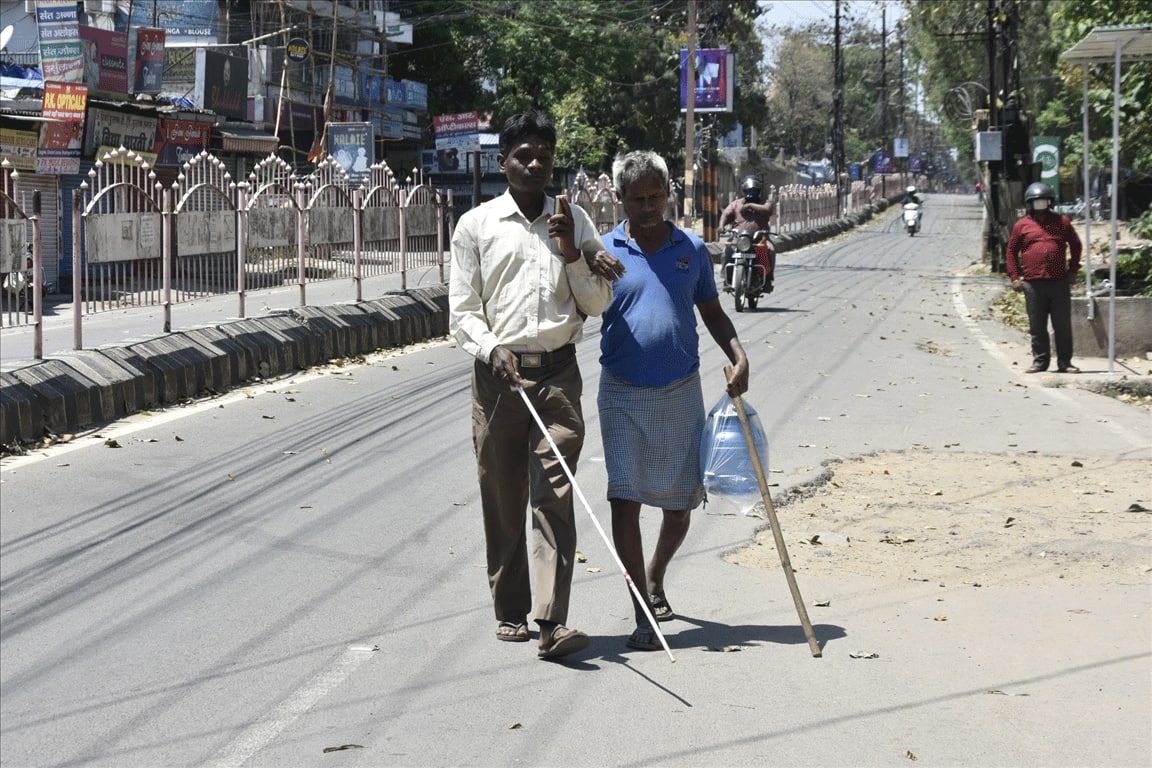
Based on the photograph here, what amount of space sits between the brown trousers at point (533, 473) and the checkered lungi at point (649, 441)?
186mm

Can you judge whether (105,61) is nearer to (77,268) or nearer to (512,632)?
(77,268)

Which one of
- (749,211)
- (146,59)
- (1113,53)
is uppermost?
(146,59)

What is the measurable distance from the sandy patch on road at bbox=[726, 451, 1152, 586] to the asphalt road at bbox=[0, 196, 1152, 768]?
0.75 feet

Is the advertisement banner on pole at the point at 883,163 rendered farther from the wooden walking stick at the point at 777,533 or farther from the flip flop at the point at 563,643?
the flip flop at the point at 563,643

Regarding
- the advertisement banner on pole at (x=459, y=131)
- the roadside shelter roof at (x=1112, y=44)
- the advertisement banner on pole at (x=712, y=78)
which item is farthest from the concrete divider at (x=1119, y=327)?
the advertisement banner on pole at (x=459, y=131)

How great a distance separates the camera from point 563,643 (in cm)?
505

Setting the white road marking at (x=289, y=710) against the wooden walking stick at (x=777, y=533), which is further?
the wooden walking stick at (x=777, y=533)

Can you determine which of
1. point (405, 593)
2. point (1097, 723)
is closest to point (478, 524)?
point (405, 593)

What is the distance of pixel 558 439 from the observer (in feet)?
16.8

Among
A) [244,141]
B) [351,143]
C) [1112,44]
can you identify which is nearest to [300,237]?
[1112,44]

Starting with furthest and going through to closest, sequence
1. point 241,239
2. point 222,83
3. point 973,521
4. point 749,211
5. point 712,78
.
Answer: point 222,83
point 712,78
point 749,211
point 241,239
point 973,521

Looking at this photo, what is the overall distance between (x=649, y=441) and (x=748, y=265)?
1520 cm

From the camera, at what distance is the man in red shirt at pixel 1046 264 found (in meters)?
13.4

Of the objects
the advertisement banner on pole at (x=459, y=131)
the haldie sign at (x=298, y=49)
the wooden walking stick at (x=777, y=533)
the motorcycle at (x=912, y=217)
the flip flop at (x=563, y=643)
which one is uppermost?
the haldie sign at (x=298, y=49)
